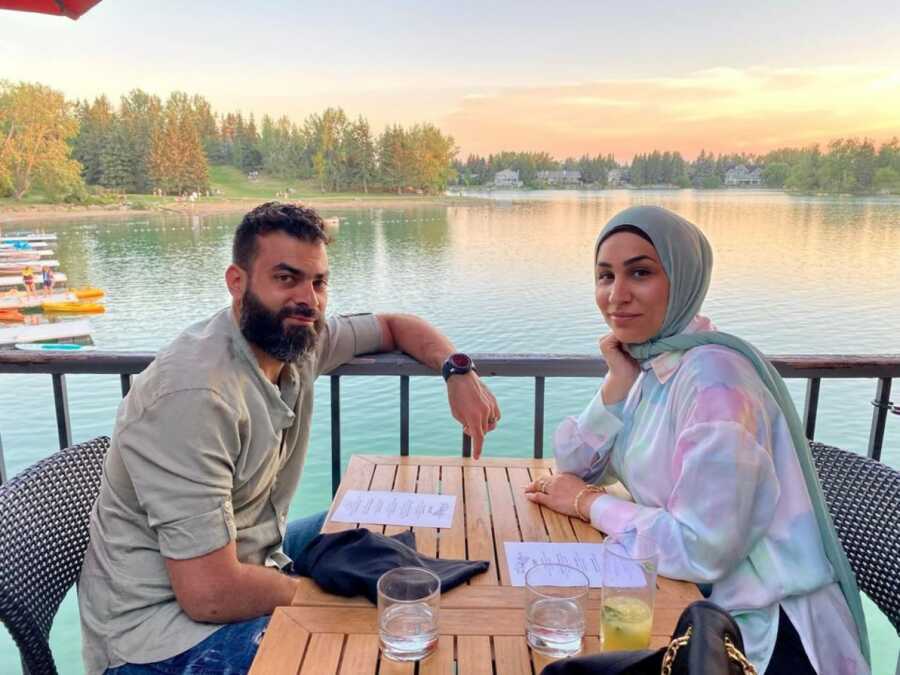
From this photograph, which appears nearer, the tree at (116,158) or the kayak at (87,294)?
the kayak at (87,294)

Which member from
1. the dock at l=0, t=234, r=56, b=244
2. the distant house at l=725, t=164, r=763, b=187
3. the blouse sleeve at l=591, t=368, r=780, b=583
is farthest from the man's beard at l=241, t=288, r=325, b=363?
the distant house at l=725, t=164, r=763, b=187

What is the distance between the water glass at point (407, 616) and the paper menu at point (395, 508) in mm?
411

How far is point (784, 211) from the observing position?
5181 cm

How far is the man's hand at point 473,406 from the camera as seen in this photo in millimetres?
1834

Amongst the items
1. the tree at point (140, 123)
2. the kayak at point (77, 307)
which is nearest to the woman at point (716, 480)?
the kayak at point (77, 307)

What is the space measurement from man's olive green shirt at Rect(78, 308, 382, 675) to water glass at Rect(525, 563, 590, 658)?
68cm

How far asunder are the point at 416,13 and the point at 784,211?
33.8 meters

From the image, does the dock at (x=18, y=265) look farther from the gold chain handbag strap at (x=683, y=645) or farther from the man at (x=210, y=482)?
the gold chain handbag strap at (x=683, y=645)

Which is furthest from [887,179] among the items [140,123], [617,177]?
[140,123]

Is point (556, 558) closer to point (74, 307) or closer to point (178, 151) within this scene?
point (74, 307)

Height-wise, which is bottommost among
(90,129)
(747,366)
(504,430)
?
(504,430)

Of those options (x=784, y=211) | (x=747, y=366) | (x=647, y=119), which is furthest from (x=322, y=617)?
(x=784, y=211)

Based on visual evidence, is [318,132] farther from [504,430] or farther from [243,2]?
[504,430]

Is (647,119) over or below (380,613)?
over
